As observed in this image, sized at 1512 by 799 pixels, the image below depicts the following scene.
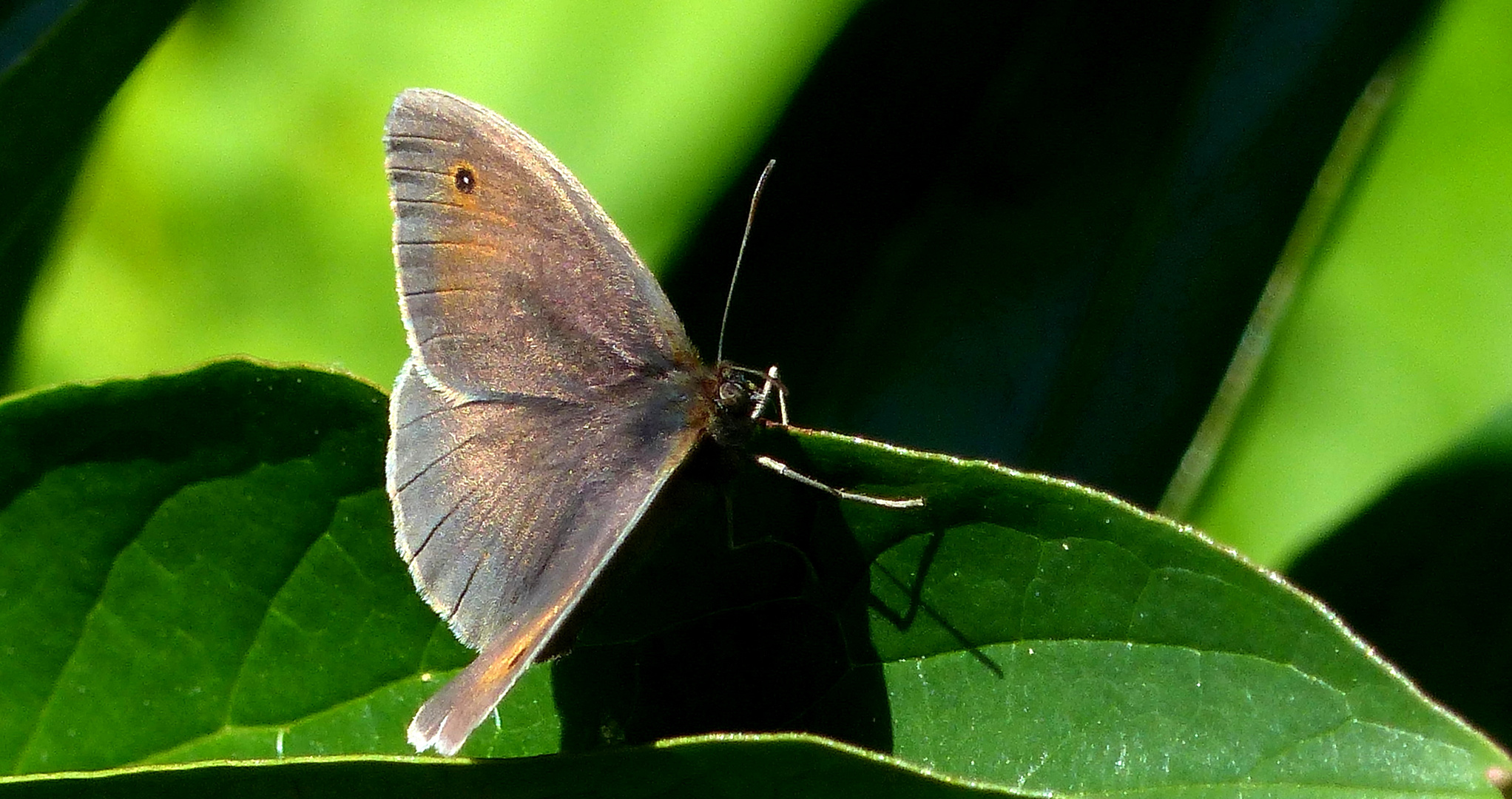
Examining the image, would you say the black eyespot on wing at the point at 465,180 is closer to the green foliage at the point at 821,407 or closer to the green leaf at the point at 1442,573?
the green foliage at the point at 821,407

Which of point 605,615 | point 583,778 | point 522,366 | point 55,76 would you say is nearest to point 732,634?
point 605,615

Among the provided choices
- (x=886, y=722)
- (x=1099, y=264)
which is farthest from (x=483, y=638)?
(x=1099, y=264)

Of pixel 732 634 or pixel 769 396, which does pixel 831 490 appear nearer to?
pixel 732 634

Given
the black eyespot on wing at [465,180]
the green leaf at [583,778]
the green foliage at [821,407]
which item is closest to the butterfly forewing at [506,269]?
the black eyespot on wing at [465,180]

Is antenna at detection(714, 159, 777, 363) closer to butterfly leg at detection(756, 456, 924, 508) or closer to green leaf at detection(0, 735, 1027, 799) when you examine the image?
butterfly leg at detection(756, 456, 924, 508)

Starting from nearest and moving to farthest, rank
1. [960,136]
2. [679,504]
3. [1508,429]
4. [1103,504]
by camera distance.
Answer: [1103,504] < [679,504] < [1508,429] < [960,136]

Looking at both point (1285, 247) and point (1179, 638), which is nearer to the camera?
point (1179, 638)

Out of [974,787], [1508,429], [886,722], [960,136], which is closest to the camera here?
[974,787]

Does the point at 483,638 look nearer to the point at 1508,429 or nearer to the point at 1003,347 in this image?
the point at 1003,347
